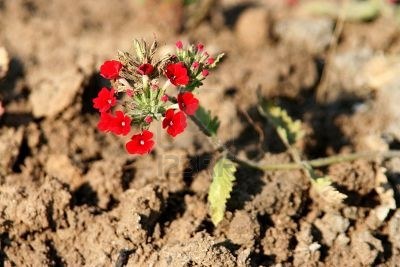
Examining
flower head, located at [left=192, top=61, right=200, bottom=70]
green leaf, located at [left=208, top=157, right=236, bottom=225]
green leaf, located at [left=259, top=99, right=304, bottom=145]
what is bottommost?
green leaf, located at [left=208, top=157, right=236, bottom=225]

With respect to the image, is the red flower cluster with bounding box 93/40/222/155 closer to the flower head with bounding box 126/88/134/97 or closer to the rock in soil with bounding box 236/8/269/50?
the flower head with bounding box 126/88/134/97

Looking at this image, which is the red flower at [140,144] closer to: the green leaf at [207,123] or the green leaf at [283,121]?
the green leaf at [207,123]

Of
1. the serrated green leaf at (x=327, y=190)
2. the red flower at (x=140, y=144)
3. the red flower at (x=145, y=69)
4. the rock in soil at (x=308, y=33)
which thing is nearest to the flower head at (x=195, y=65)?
the red flower at (x=145, y=69)

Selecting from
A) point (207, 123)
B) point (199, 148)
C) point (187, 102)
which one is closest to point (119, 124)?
point (187, 102)

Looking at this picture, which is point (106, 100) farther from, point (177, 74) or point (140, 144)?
point (177, 74)

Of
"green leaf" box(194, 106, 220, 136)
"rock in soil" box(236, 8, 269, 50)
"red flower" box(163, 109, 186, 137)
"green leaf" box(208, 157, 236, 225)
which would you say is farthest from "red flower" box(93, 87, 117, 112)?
"rock in soil" box(236, 8, 269, 50)

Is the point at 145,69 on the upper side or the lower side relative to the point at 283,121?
lower

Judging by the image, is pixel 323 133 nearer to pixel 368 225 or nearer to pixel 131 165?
pixel 368 225

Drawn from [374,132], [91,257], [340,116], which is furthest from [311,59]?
[91,257]
